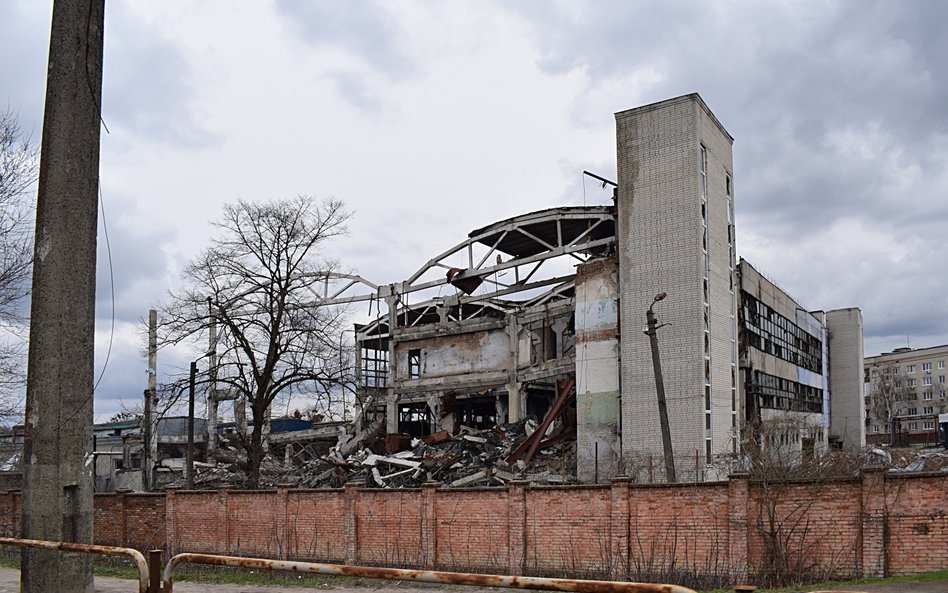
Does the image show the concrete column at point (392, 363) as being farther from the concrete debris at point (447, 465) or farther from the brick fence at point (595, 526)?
the brick fence at point (595, 526)

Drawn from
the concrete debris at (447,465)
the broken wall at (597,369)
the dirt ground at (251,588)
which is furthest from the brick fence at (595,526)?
the broken wall at (597,369)

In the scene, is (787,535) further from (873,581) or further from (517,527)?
(517,527)

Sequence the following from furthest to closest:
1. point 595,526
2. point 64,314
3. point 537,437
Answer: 1. point 537,437
2. point 595,526
3. point 64,314

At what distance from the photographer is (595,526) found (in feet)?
55.4

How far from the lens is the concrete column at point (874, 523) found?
14.5 m

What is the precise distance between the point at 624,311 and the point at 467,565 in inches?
597

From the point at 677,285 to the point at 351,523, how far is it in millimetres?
15883

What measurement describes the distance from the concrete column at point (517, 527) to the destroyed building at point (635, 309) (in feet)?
29.5

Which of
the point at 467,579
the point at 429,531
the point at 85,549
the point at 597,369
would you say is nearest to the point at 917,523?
the point at 429,531

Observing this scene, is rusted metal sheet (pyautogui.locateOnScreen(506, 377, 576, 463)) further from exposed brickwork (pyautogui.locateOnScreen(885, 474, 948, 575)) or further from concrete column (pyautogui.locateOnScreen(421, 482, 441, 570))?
exposed brickwork (pyautogui.locateOnScreen(885, 474, 948, 575))

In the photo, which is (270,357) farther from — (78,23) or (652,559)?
(78,23)

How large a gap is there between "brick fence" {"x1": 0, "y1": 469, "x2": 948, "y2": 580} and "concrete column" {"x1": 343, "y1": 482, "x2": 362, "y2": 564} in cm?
3

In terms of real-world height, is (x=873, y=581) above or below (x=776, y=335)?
below

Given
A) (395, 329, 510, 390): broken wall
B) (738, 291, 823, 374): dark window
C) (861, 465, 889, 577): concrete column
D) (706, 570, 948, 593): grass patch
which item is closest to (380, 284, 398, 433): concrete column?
(395, 329, 510, 390): broken wall
